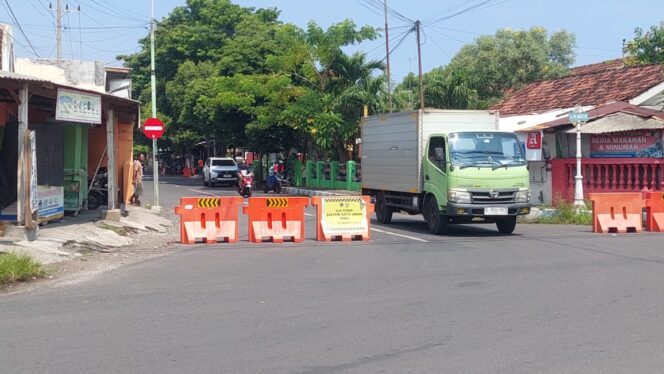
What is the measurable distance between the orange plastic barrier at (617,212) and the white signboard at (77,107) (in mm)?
11044

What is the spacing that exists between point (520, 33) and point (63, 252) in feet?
136

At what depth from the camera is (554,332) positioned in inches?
277

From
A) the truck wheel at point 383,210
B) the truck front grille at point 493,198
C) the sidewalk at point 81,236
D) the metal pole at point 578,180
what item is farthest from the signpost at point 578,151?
the sidewalk at point 81,236

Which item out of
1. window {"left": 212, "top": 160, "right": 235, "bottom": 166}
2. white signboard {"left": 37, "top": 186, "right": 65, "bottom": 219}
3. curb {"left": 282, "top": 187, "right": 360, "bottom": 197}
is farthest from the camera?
window {"left": 212, "top": 160, "right": 235, "bottom": 166}

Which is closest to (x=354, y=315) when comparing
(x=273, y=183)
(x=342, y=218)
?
(x=342, y=218)

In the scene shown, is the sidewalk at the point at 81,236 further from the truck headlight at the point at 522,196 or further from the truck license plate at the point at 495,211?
the truck headlight at the point at 522,196

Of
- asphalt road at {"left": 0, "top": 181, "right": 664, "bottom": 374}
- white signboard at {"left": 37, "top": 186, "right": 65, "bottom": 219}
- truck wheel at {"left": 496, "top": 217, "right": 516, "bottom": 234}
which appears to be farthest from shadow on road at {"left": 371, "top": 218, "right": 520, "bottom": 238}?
white signboard at {"left": 37, "top": 186, "right": 65, "bottom": 219}

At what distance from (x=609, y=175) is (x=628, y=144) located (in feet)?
3.42

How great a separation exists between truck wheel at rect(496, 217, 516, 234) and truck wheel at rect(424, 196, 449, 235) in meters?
1.29

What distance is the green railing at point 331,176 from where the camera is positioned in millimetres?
35031

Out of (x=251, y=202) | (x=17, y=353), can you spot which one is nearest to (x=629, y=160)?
(x=251, y=202)

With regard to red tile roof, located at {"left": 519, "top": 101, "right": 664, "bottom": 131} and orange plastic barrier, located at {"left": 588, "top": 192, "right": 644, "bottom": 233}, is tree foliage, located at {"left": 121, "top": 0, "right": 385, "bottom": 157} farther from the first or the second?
orange plastic barrier, located at {"left": 588, "top": 192, "right": 644, "bottom": 233}

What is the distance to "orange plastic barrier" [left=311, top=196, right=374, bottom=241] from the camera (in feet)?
51.2

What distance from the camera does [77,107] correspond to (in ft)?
50.1
